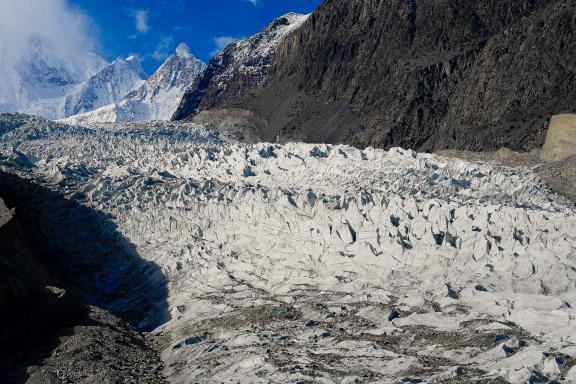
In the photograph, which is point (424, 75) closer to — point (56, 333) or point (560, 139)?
point (560, 139)

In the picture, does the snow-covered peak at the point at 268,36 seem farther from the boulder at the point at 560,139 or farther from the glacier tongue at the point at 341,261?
the glacier tongue at the point at 341,261

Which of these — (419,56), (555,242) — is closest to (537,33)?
(419,56)

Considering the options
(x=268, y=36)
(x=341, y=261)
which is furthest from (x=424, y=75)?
(x=341, y=261)

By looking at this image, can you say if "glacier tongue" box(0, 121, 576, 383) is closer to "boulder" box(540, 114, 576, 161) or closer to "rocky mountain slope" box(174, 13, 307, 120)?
"boulder" box(540, 114, 576, 161)

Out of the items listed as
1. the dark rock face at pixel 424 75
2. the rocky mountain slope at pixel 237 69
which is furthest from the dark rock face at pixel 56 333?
the rocky mountain slope at pixel 237 69

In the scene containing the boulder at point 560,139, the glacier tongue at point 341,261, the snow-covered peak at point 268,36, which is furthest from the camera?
the snow-covered peak at point 268,36
